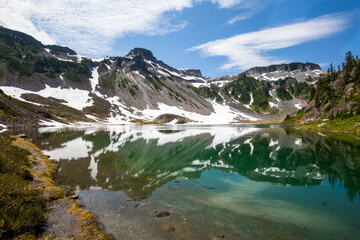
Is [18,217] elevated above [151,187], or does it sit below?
above

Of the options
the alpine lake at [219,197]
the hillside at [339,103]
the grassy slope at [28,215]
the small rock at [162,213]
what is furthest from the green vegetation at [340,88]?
the grassy slope at [28,215]

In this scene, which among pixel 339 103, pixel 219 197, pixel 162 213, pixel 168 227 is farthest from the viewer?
pixel 339 103

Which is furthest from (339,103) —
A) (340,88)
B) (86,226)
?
(86,226)

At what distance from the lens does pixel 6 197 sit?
957cm

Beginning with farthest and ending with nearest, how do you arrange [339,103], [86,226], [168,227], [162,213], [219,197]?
[339,103]
[219,197]
[162,213]
[168,227]
[86,226]

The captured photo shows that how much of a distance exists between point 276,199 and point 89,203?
1437 cm

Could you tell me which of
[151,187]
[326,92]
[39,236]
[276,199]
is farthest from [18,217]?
[326,92]

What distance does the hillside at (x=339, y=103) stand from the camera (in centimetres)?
8420

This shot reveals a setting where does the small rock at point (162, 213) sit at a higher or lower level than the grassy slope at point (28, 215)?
lower

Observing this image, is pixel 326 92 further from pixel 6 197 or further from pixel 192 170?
pixel 6 197

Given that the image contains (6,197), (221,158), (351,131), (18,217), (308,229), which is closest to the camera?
(18,217)

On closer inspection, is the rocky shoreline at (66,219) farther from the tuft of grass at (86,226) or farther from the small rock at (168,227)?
the small rock at (168,227)

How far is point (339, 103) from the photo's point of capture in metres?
104

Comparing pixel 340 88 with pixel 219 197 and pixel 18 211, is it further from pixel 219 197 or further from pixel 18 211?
pixel 18 211
